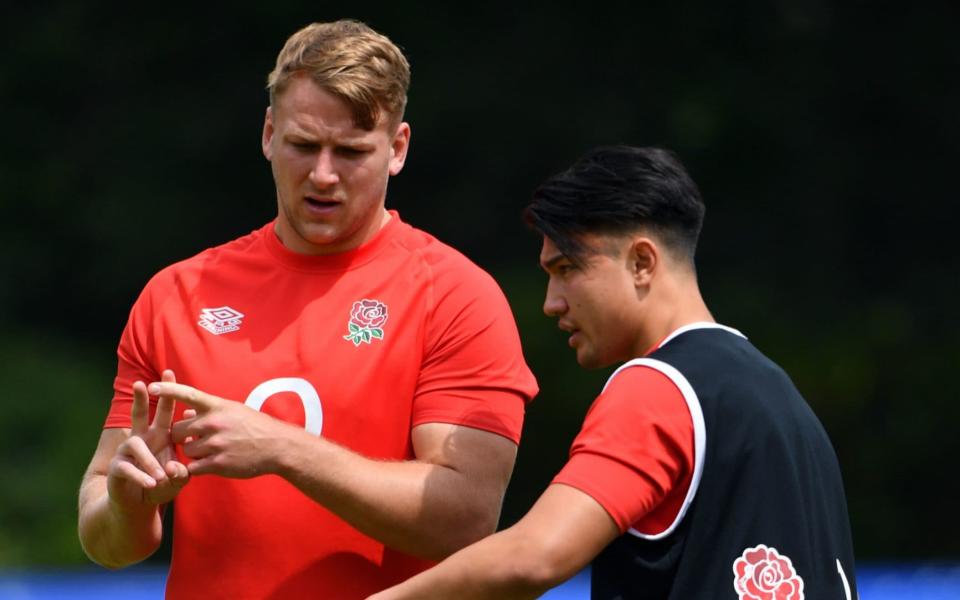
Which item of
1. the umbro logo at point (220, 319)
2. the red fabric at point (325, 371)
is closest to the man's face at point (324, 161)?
the red fabric at point (325, 371)

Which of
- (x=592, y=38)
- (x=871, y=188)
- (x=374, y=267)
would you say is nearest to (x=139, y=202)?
(x=592, y=38)

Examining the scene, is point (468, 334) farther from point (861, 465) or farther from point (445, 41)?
point (445, 41)

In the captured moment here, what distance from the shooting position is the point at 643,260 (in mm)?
2809

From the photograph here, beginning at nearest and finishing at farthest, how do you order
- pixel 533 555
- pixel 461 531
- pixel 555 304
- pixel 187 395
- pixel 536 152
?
pixel 533 555
pixel 187 395
pixel 555 304
pixel 461 531
pixel 536 152

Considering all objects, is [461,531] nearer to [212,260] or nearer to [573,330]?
[573,330]

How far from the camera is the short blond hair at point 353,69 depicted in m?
3.11

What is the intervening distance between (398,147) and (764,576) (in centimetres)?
124

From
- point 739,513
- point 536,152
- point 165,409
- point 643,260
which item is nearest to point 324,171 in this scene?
point 165,409

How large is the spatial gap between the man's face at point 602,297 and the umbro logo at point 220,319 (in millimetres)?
719

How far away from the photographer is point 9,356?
11117 millimetres

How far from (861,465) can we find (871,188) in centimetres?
220

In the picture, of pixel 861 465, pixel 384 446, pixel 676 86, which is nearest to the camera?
pixel 384 446

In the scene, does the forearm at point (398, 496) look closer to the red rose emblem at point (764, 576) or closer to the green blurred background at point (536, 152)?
the red rose emblem at point (764, 576)

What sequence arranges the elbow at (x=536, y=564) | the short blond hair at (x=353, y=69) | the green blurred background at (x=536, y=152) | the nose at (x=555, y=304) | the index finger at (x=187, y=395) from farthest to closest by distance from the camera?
the green blurred background at (x=536, y=152) → the short blond hair at (x=353, y=69) → the nose at (x=555, y=304) → the index finger at (x=187, y=395) → the elbow at (x=536, y=564)
